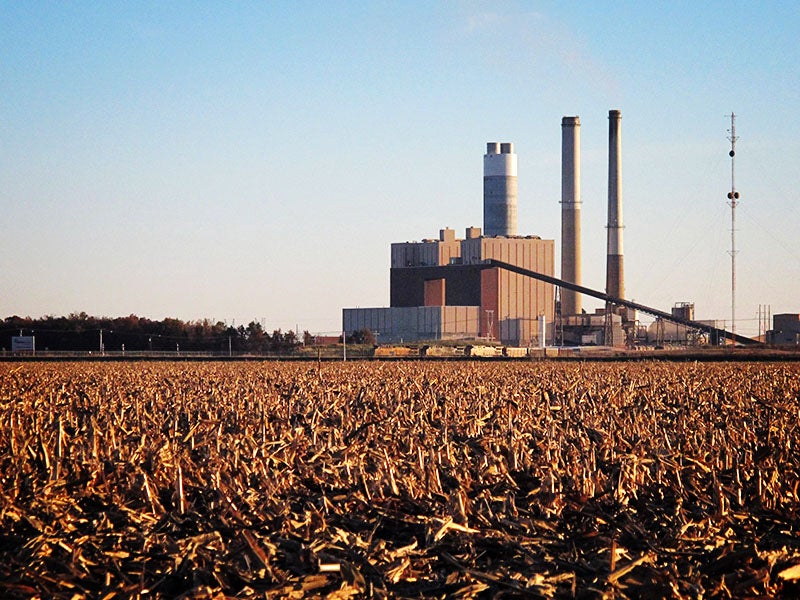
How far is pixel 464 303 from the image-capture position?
93375 millimetres

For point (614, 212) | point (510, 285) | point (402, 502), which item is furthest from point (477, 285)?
point (402, 502)

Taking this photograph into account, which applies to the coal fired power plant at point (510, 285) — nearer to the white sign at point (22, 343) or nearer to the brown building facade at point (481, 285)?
the brown building facade at point (481, 285)

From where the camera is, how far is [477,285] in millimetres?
92312

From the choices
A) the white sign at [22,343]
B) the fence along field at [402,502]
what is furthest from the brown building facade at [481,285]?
the fence along field at [402,502]

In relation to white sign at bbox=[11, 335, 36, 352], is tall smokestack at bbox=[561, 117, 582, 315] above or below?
above

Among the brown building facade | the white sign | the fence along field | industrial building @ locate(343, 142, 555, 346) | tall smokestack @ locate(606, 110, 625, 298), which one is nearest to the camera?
the fence along field

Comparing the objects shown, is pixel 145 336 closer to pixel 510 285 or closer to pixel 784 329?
pixel 510 285

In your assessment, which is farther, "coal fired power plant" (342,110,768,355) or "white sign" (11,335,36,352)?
"coal fired power plant" (342,110,768,355)

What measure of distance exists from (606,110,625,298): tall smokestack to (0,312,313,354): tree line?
84.2ft

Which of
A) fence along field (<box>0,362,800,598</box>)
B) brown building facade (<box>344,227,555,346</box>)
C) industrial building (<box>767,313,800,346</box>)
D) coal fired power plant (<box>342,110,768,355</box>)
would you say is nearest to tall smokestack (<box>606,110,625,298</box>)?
coal fired power plant (<box>342,110,768,355</box>)

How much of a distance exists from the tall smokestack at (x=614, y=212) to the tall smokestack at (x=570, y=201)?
2858 mm

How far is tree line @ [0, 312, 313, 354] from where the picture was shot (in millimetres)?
A: 88000

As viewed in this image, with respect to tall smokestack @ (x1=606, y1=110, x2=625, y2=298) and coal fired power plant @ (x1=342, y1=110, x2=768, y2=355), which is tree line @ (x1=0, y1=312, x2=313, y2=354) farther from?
tall smokestack @ (x1=606, y1=110, x2=625, y2=298)

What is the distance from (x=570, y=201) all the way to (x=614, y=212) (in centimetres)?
372
